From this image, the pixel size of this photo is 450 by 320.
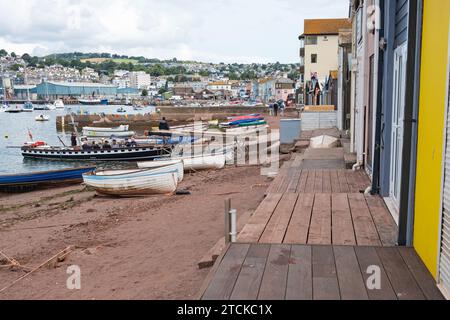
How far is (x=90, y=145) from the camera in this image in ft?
97.3

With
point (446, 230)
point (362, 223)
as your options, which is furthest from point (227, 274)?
point (362, 223)

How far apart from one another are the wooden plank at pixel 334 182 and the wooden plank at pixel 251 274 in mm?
3505

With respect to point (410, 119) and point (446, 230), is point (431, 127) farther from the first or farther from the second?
point (446, 230)

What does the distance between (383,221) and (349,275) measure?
6.28 ft

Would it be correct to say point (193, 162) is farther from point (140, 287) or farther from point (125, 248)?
point (140, 287)

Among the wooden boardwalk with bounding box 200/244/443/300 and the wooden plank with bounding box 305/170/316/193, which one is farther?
the wooden plank with bounding box 305/170/316/193

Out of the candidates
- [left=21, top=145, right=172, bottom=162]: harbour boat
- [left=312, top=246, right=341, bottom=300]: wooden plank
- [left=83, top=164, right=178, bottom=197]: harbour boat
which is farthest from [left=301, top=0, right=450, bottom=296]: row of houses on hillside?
[left=21, top=145, right=172, bottom=162]: harbour boat

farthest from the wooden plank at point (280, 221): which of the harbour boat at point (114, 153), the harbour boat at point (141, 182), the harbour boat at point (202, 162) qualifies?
the harbour boat at point (114, 153)

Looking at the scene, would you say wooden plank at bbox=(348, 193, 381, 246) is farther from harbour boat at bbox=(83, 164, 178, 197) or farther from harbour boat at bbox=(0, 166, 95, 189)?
→ harbour boat at bbox=(0, 166, 95, 189)

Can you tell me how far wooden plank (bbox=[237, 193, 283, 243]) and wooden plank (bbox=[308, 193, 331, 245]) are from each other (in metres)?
0.58

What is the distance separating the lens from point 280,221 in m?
5.69

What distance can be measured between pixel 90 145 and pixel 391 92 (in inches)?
1013

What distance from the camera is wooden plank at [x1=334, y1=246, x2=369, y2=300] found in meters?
3.53

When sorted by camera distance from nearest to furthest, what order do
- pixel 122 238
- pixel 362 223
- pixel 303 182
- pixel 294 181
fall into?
pixel 362 223, pixel 303 182, pixel 294 181, pixel 122 238
